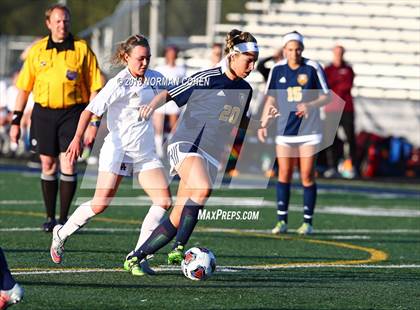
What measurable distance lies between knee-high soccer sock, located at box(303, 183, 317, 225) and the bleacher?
10.8 metres

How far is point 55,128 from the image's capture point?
10.8 m

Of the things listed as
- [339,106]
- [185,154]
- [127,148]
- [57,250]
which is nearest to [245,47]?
[185,154]

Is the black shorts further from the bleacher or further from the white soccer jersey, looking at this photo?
the bleacher

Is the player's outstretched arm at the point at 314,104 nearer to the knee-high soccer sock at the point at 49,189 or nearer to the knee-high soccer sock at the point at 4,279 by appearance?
the knee-high soccer sock at the point at 49,189

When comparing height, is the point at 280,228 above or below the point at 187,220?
below

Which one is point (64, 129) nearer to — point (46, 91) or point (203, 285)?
point (46, 91)

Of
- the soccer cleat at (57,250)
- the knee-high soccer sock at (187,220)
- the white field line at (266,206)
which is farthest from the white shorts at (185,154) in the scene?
the white field line at (266,206)

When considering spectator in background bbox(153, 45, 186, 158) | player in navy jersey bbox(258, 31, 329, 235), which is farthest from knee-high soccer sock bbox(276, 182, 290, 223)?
spectator in background bbox(153, 45, 186, 158)

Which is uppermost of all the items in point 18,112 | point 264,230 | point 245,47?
point 245,47

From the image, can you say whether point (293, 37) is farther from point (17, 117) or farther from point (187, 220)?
point (187, 220)

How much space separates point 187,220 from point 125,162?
2.28ft

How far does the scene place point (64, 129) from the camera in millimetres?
10766

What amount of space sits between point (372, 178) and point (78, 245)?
11.1 metres

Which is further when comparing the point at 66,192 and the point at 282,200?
the point at 282,200
